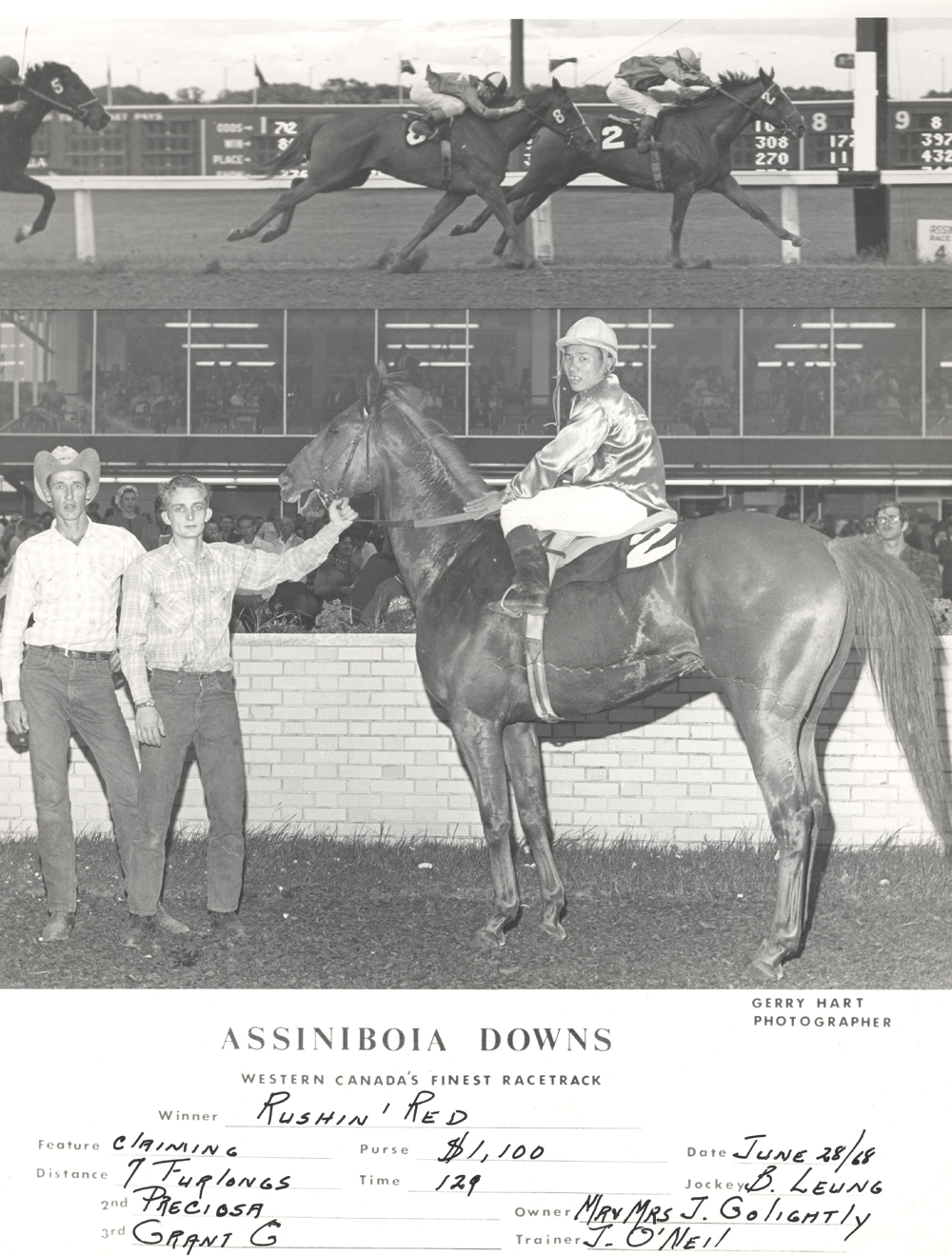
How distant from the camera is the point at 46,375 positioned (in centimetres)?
1003

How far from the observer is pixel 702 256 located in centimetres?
807

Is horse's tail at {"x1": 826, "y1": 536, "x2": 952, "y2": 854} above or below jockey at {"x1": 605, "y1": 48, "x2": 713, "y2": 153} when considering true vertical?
below

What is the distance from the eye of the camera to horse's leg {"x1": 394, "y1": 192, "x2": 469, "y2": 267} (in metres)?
7.56

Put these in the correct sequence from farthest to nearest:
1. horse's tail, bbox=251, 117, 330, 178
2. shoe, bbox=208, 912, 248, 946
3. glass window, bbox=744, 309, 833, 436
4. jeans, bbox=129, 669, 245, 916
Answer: glass window, bbox=744, 309, 833, 436, horse's tail, bbox=251, 117, 330, 178, shoe, bbox=208, 912, 248, 946, jeans, bbox=129, 669, 245, 916

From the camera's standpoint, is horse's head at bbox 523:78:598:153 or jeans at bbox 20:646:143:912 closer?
jeans at bbox 20:646:143:912

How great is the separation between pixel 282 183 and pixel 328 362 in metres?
2.68

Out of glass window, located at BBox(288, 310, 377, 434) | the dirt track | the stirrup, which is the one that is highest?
the dirt track

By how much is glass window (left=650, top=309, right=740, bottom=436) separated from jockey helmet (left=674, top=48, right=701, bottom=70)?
347 centimetres

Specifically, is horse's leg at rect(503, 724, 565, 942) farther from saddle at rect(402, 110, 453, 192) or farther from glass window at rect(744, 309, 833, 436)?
glass window at rect(744, 309, 833, 436)

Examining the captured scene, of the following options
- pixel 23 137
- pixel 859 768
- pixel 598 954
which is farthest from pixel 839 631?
pixel 23 137

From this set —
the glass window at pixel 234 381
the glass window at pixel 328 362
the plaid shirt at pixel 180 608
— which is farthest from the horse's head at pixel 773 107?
the glass window at pixel 234 381
